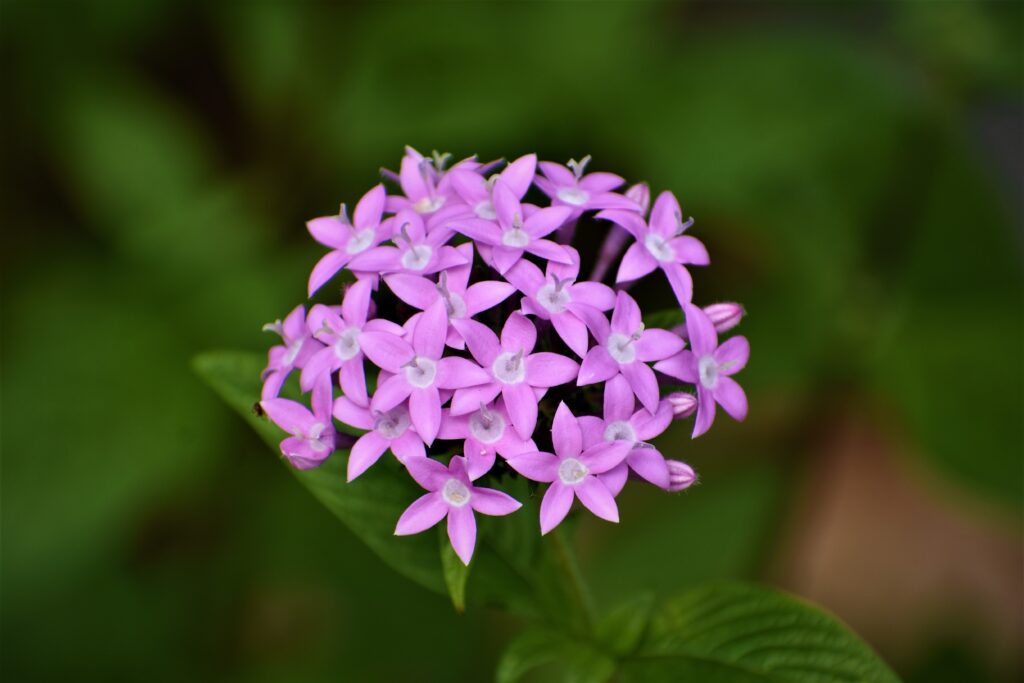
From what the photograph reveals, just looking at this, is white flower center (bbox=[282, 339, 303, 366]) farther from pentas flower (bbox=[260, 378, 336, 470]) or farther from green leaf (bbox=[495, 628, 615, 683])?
green leaf (bbox=[495, 628, 615, 683])

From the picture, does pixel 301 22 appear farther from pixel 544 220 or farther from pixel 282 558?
pixel 544 220

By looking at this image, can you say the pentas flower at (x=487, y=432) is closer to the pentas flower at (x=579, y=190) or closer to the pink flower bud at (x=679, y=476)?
the pink flower bud at (x=679, y=476)

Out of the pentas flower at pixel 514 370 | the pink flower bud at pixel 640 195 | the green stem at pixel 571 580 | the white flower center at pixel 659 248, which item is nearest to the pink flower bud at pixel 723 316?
the white flower center at pixel 659 248

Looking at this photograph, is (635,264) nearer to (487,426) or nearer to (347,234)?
(487,426)

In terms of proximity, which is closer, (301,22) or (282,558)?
(282,558)

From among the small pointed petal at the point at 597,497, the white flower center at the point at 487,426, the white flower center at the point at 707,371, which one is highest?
the white flower center at the point at 707,371

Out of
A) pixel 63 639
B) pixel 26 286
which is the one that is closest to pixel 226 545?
pixel 63 639

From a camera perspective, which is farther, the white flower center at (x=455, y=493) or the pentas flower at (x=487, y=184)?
the pentas flower at (x=487, y=184)
